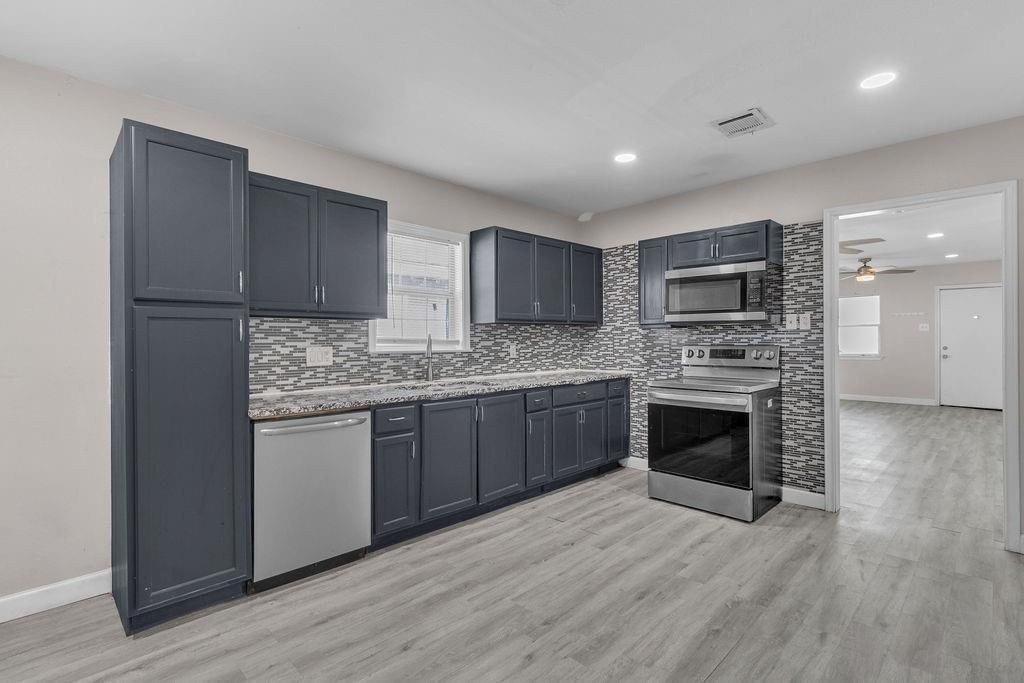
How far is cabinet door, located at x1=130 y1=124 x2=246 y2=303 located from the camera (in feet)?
6.95

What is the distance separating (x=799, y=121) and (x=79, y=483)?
4.58 meters

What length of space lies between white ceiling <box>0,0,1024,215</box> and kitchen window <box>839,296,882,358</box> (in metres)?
7.28

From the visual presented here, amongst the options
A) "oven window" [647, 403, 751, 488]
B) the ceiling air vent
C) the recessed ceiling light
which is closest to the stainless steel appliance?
"oven window" [647, 403, 751, 488]

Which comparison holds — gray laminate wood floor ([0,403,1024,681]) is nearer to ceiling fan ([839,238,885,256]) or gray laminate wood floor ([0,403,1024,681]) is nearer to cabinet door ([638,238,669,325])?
cabinet door ([638,238,669,325])

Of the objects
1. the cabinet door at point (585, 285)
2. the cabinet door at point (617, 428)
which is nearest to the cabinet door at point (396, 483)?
the cabinet door at point (617, 428)

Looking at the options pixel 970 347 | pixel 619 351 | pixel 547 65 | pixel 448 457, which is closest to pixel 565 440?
pixel 448 457

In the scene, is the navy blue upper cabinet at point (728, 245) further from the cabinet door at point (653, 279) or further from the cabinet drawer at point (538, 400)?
the cabinet drawer at point (538, 400)

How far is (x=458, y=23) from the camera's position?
2.07m

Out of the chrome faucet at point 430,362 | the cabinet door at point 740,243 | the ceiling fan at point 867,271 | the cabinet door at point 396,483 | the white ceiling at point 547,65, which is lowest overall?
the cabinet door at point 396,483

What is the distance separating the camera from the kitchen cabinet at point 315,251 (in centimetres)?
275

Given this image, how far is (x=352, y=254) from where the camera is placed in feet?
10.2

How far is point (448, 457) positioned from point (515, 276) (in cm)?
173

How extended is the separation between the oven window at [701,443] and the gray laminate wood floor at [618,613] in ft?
1.14

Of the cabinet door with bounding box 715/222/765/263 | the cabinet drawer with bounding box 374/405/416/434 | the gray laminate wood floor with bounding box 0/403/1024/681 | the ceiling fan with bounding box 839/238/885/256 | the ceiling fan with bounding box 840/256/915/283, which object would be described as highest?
the ceiling fan with bounding box 839/238/885/256
